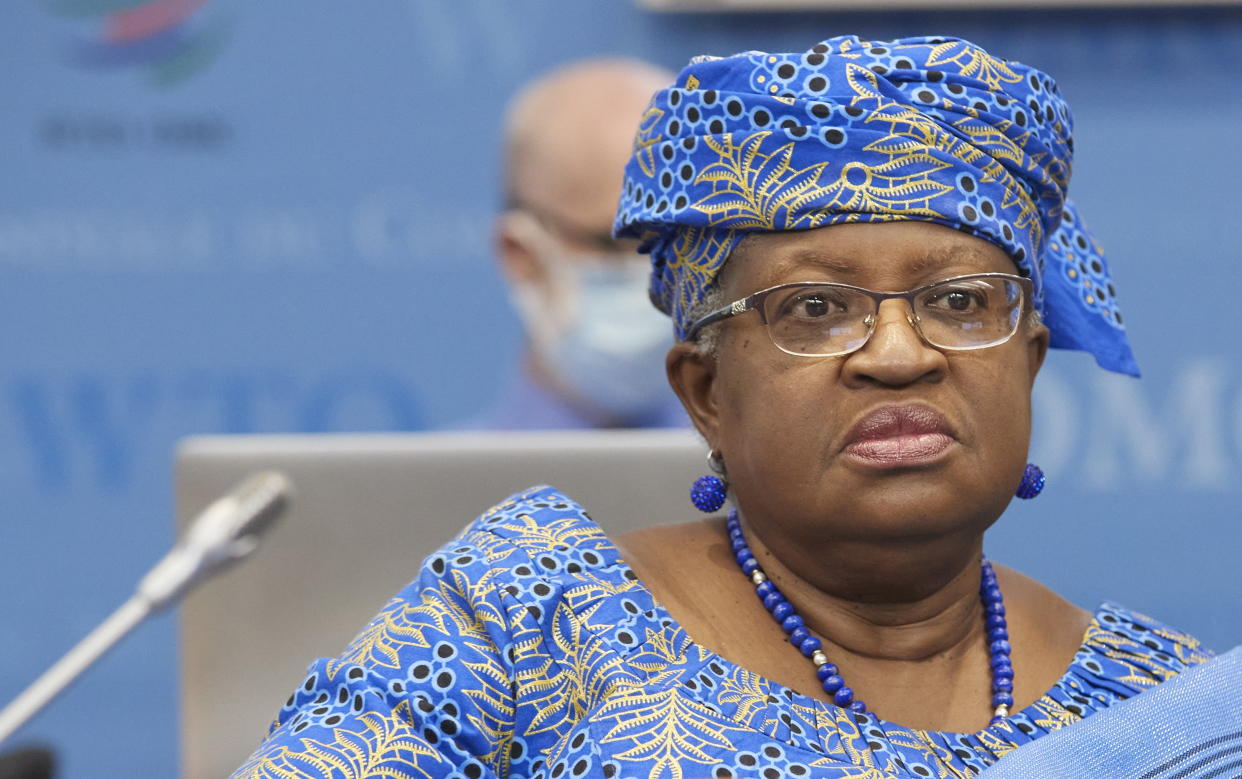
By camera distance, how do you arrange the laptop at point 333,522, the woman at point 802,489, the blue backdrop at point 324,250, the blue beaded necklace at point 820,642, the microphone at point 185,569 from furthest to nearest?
the blue backdrop at point 324,250 → the laptop at point 333,522 → the blue beaded necklace at point 820,642 → the woman at point 802,489 → the microphone at point 185,569

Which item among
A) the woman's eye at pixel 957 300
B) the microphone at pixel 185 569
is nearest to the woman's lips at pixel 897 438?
the woman's eye at pixel 957 300

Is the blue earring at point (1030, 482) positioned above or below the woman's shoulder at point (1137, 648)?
above

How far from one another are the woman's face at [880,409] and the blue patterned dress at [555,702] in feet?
0.61

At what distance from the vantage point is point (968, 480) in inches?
53.2

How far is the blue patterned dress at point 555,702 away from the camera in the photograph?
1232 mm

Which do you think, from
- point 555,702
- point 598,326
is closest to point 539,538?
point 555,702

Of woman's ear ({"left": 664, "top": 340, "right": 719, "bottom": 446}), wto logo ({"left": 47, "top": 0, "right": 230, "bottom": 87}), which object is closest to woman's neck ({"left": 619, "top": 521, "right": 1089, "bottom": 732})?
woman's ear ({"left": 664, "top": 340, "right": 719, "bottom": 446})

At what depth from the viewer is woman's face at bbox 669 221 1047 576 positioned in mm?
1334

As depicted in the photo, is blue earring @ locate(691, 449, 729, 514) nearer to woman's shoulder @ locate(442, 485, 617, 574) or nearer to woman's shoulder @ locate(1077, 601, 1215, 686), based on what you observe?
woman's shoulder @ locate(442, 485, 617, 574)

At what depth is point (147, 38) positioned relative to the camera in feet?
11.2

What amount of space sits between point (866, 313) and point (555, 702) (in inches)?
18.5

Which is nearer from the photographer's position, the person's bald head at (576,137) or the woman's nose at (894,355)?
the woman's nose at (894,355)

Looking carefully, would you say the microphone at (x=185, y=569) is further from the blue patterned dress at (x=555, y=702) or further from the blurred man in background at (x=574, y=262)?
the blurred man in background at (x=574, y=262)

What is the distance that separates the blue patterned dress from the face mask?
2031mm
